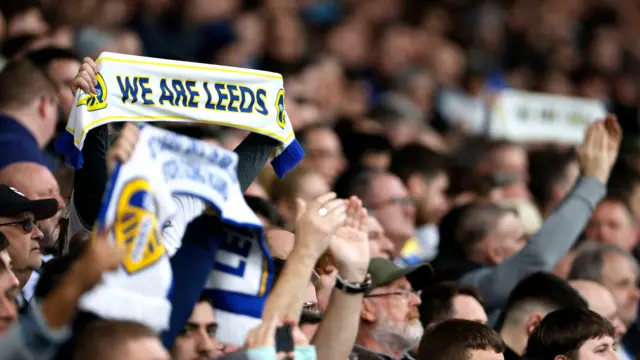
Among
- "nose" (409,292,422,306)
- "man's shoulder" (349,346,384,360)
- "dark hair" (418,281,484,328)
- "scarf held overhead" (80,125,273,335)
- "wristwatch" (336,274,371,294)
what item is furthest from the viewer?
"dark hair" (418,281,484,328)

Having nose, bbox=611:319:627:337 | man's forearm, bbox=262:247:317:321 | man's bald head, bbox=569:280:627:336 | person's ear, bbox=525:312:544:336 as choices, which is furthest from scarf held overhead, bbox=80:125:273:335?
nose, bbox=611:319:627:337

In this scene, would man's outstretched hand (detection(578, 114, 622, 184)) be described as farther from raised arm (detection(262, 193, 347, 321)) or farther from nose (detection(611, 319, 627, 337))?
raised arm (detection(262, 193, 347, 321))

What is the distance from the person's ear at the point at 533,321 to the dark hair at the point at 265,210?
48.2 inches

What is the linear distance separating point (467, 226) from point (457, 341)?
2243mm

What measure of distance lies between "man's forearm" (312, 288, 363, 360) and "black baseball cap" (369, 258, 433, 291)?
33.3 inches

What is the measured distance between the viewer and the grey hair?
6.66 meters

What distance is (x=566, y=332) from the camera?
491cm

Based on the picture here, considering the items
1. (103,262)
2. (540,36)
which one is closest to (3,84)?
(103,262)

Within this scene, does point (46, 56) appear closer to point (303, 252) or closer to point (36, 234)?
point (36, 234)

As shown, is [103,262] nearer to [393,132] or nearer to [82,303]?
[82,303]

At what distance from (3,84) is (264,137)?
2.07m

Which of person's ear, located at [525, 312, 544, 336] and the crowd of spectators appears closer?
the crowd of spectators

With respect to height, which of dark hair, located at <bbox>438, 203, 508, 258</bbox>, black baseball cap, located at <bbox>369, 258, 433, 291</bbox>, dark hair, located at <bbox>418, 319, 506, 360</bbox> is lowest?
dark hair, located at <bbox>438, 203, 508, 258</bbox>

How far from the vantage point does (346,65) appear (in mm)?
11633
